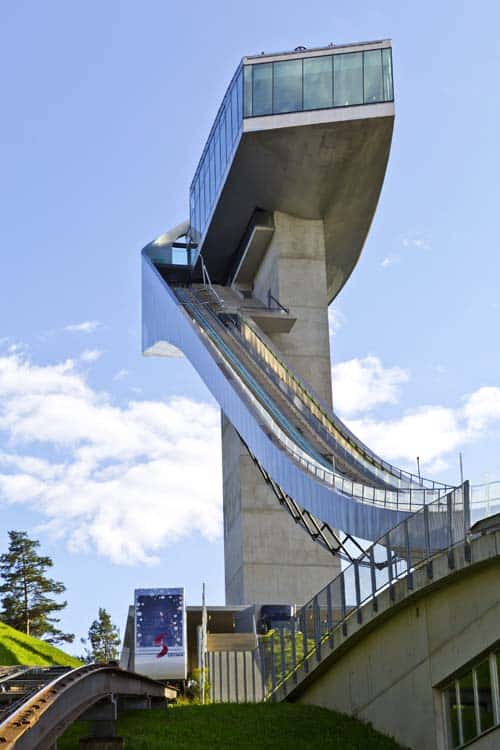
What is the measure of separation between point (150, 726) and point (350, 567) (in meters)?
3.87

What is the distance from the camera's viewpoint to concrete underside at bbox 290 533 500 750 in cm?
1480

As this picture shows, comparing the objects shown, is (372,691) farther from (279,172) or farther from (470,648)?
(279,172)

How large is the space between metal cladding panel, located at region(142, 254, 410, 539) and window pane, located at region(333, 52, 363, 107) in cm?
909

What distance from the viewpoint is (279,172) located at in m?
43.8

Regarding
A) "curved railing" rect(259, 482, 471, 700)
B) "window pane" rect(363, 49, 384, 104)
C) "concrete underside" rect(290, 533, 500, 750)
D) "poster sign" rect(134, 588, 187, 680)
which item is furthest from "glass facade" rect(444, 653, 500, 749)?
"window pane" rect(363, 49, 384, 104)

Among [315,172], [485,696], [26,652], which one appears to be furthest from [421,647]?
[315,172]

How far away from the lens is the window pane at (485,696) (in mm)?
14781

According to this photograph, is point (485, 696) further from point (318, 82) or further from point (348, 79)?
point (318, 82)

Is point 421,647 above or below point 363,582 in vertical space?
below

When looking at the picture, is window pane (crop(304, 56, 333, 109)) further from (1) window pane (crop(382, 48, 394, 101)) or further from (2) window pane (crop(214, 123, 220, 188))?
(2) window pane (crop(214, 123, 220, 188))

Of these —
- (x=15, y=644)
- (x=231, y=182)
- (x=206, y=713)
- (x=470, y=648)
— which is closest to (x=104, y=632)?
(x=231, y=182)

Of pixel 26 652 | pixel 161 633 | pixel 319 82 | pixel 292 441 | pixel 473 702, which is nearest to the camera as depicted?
pixel 473 702

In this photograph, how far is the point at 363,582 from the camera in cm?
1831

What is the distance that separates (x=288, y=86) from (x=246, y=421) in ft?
43.2
